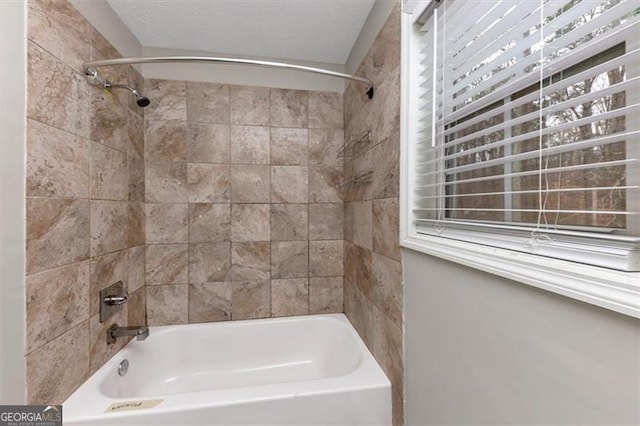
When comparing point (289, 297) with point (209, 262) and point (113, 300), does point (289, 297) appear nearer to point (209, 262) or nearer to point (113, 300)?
point (209, 262)

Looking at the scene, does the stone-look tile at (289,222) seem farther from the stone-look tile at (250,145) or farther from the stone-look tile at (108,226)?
the stone-look tile at (108,226)

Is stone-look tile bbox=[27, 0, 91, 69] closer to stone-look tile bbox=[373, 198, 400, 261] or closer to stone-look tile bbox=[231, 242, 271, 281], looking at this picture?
stone-look tile bbox=[231, 242, 271, 281]

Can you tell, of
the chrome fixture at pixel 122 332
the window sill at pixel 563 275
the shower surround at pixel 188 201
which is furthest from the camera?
the chrome fixture at pixel 122 332

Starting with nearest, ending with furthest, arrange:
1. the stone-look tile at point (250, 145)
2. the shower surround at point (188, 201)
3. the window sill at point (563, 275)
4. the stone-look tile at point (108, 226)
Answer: the window sill at point (563, 275), the shower surround at point (188, 201), the stone-look tile at point (108, 226), the stone-look tile at point (250, 145)

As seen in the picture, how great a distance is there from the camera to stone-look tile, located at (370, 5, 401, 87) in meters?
1.18

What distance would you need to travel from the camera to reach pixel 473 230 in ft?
2.75

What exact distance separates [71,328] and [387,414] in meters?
1.42

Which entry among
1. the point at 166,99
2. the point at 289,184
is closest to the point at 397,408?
the point at 289,184

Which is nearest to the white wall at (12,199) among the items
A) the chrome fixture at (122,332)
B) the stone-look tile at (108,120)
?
the stone-look tile at (108,120)

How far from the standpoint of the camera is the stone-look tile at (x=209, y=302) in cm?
188

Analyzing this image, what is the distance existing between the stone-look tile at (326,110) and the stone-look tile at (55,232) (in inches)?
57.0

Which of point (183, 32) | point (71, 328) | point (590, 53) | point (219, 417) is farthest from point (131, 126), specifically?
point (590, 53)

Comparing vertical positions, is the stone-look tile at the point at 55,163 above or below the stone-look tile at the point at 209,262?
above

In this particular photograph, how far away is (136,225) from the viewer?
170 centimetres
